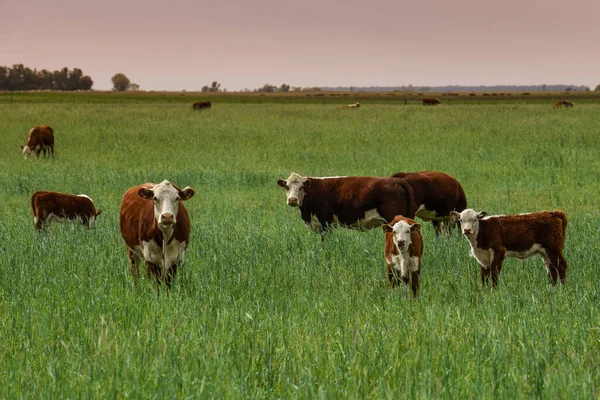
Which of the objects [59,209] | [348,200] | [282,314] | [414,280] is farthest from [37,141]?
[282,314]

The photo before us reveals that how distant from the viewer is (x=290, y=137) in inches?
1309

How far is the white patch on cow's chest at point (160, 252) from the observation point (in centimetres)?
812

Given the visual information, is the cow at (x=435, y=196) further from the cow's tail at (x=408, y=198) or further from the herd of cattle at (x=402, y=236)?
the herd of cattle at (x=402, y=236)

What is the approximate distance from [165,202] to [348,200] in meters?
4.86

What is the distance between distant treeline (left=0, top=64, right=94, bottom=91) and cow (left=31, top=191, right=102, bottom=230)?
18968cm

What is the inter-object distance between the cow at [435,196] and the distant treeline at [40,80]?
192286 mm

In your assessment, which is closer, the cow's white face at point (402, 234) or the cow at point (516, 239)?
the cow's white face at point (402, 234)

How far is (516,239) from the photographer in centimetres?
834

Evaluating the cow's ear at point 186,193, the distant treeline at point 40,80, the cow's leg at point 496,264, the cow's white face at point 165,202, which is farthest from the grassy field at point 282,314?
the distant treeline at point 40,80

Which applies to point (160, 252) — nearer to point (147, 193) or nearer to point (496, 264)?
point (147, 193)

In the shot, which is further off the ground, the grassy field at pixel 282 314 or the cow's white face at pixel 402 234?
the cow's white face at pixel 402 234

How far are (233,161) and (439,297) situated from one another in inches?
722

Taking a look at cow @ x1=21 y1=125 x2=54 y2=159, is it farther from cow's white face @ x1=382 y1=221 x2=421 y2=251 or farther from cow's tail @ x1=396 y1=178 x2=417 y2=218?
cow's white face @ x1=382 y1=221 x2=421 y2=251

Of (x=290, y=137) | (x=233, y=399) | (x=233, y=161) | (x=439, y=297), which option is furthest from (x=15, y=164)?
(x=233, y=399)
